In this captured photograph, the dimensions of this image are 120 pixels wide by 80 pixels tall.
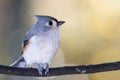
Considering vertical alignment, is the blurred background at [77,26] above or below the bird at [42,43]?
below

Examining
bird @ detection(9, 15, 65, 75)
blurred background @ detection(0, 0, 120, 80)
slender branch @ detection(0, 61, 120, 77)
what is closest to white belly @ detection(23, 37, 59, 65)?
bird @ detection(9, 15, 65, 75)

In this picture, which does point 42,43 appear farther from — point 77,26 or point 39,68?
point 77,26

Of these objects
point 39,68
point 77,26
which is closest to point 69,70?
point 39,68

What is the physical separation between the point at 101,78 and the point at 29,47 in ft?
4.50

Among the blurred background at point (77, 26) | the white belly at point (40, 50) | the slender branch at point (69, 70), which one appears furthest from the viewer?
the blurred background at point (77, 26)

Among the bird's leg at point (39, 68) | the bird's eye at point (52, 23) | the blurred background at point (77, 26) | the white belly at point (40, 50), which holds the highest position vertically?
the bird's eye at point (52, 23)

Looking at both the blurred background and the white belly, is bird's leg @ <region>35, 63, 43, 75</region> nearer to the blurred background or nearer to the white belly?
the white belly

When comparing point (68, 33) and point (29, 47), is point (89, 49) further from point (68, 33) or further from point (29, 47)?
point (29, 47)

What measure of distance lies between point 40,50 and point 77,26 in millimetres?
1382

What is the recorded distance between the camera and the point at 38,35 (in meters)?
1.13

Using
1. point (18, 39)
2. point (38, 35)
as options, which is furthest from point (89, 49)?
point (38, 35)

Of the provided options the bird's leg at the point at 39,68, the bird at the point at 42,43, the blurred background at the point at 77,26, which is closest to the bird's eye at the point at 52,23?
the bird at the point at 42,43

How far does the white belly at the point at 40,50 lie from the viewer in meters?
1.11

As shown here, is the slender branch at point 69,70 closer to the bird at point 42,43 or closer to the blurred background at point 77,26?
the bird at point 42,43
